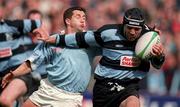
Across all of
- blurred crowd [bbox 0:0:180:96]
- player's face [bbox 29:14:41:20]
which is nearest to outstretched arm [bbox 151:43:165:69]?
player's face [bbox 29:14:41:20]

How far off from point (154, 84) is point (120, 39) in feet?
20.1

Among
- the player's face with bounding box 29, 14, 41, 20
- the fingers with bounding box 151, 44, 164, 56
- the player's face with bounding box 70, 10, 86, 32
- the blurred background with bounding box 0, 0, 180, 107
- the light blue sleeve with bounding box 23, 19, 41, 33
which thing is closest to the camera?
the fingers with bounding box 151, 44, 164, 56

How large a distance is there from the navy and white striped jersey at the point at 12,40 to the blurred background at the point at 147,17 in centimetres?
283

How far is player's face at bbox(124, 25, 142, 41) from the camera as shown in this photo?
10038 mm

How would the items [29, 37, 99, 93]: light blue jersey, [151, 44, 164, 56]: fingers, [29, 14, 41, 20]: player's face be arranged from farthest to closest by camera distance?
1. [29, 14, 41, 20]: player's face
2. [29, 37, 99, 93]: light blue jersey
3. [151, 44, 164, 56]: fingers

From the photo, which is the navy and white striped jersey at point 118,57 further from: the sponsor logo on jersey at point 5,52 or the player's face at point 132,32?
the sponsor logo on jersey at point 5,52

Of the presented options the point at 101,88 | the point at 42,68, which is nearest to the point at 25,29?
the point at 42,68

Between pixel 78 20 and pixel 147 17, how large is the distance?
673 centimetres

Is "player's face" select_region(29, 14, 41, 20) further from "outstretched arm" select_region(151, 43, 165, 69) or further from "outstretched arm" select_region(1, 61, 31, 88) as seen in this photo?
"outstretched arm" select_region(151, 43, 165, 69)

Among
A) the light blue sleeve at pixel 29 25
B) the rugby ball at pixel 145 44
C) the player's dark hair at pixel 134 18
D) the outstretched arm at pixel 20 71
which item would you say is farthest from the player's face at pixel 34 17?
the rugby ball at pixel 145 44

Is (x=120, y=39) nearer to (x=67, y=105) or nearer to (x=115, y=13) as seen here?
(x=67, y=105)

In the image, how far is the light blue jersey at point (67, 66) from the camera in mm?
10680

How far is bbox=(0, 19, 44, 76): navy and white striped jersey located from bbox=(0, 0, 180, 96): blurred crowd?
4187 millimetres

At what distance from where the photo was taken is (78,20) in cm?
1098
